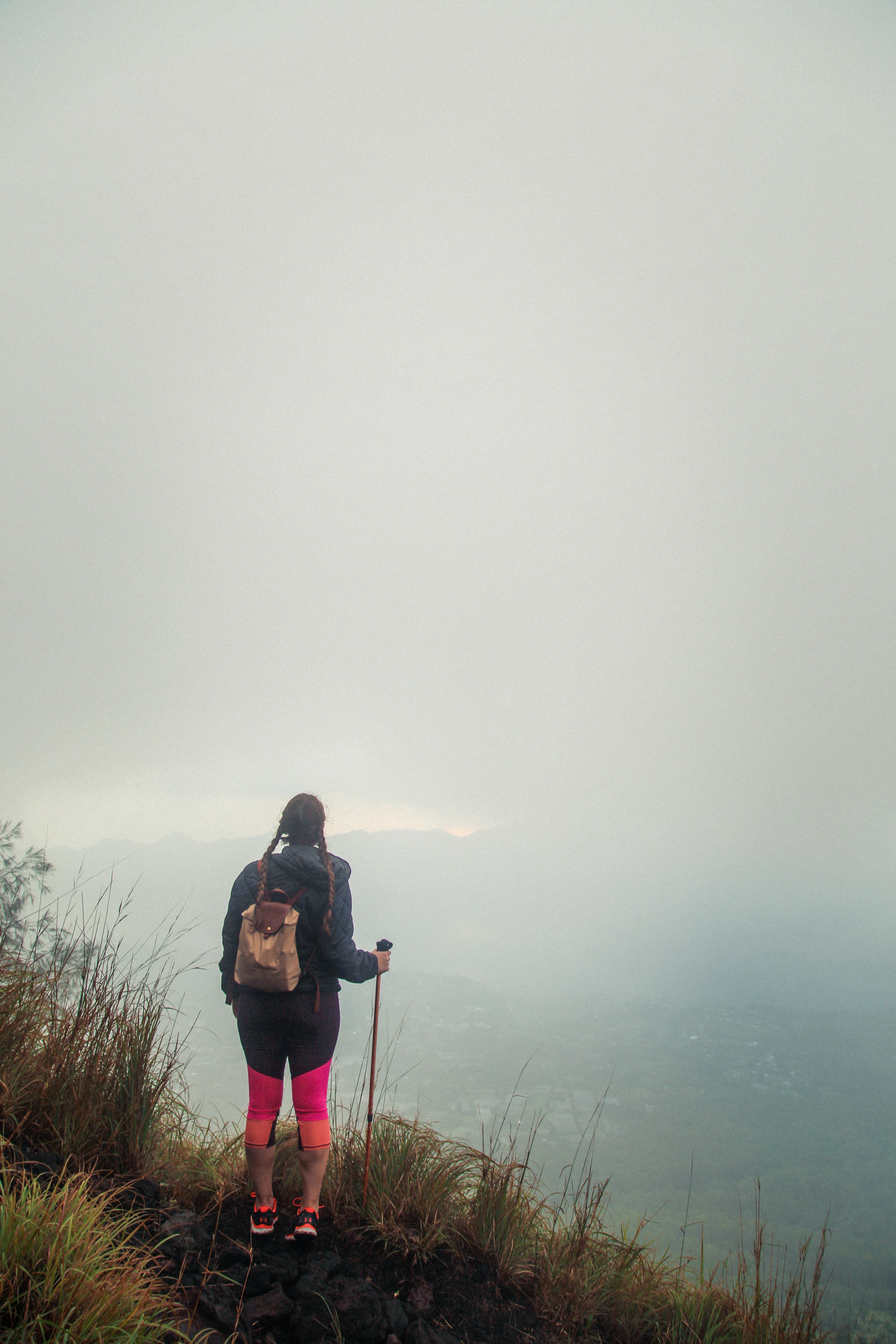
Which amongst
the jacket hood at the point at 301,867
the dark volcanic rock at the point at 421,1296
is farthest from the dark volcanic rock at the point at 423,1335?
the jacket hood at the point at 301,867

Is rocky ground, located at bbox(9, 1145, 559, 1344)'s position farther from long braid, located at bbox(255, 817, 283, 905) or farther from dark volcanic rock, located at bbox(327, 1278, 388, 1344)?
long braid, located at bbox(255, 817, 283, 905)

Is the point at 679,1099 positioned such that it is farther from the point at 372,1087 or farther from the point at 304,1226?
the point at 304,1226

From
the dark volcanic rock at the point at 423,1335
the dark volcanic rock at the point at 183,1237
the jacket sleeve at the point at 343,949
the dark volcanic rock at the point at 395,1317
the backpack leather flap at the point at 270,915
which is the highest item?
the backpack leather flap at the point at 270,915

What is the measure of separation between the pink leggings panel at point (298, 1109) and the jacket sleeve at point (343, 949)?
0.49 m

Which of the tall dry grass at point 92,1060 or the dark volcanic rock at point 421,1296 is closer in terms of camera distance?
the dark volcanic rock at point 421,1296

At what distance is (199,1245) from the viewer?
2.69m

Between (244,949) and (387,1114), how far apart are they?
5.53 ft

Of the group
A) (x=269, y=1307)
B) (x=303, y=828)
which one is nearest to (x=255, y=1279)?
(x=269, y=1307)

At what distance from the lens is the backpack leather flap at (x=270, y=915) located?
2971 mm

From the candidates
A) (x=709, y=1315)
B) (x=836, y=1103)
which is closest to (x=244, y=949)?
(x=709, y=1315)

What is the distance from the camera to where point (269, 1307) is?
2.43 meters

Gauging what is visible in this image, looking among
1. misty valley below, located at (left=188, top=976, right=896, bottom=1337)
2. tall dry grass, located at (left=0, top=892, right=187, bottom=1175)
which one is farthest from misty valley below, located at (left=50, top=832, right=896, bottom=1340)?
tall dry grass, located at (left=0, top=892, right=187, bottom=1175)

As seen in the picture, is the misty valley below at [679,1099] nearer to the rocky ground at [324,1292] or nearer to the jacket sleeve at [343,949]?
the rocky ground at [324,1292]

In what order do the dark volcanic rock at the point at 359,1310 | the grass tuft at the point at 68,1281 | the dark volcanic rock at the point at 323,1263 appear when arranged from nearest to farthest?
1. the grass tuft at the point at 68,1281
2. the dark volcanic rock at the point at 359,1310
3. the dark volcanic rock at the point at 323,1263
